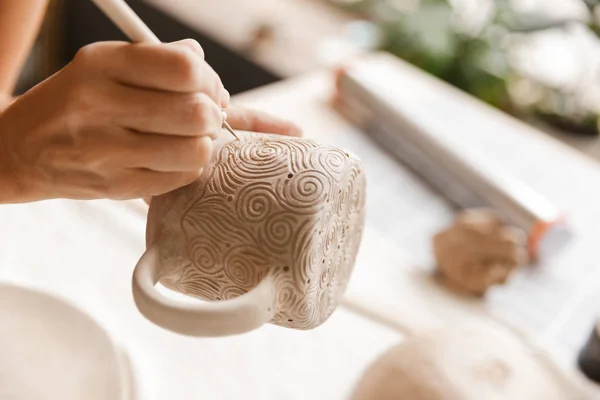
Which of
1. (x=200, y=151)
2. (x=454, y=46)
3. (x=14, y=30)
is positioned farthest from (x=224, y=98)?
(x=454, y=46)

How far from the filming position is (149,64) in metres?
0.36

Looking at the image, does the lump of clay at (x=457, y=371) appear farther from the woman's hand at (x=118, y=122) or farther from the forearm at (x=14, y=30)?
the forearm at (x=14, y=30)

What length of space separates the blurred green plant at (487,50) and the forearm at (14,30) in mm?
1169

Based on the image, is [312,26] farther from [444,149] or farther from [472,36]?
[444,149]

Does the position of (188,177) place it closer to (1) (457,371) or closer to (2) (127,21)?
(2) (127,21)

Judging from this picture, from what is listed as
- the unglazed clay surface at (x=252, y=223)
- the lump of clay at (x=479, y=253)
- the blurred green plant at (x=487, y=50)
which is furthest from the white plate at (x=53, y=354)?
the blurred green plant at (x=487, y=50)

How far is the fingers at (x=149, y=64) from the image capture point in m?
0.36

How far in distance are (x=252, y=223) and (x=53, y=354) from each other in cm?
32

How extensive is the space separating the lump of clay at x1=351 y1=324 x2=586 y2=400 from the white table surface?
0.08m

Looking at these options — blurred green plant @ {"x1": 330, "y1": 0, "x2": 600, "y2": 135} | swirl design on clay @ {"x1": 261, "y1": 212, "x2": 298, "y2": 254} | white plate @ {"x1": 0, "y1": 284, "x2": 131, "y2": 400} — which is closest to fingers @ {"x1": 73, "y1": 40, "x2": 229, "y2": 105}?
swirl design on clay @ {"x1": 261, "y1": 212, "x2": 298, "y2": 254}

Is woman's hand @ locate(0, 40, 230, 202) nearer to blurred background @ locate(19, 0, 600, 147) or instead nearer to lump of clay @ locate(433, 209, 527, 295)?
lump of clay @ locate(433, 209, 527, 295)

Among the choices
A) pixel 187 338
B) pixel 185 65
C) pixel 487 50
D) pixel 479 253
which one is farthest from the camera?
pixel 487 50

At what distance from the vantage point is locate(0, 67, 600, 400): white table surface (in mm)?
680

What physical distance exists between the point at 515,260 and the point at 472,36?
1030mm
